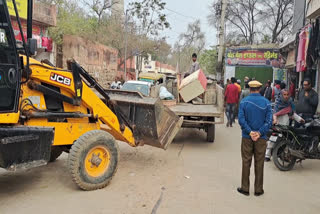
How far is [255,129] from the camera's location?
4.71 m

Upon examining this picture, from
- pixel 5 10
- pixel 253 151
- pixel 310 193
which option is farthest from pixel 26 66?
pixel 310 193

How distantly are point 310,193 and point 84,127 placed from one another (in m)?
3.76

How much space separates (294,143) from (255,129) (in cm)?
202

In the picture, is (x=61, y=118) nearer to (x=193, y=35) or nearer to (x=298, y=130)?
(x=298, y=130)

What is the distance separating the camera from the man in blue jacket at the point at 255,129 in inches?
185

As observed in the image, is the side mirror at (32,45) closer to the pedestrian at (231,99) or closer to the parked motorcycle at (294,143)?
the parked motorcycle at (294,143)

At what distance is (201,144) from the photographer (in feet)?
28.1

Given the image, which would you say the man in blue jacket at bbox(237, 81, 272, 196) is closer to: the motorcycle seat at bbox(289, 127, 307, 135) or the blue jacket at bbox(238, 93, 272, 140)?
the blue jacket at bbox(238, 93, 272, 140)

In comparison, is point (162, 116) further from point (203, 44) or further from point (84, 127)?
point (203, 44)

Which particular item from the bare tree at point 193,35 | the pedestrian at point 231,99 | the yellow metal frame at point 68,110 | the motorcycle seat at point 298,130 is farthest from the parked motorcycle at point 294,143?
the bare tree at point 193,35

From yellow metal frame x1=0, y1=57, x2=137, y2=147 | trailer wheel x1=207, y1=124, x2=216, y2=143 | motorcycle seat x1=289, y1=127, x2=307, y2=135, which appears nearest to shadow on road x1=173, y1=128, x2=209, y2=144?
trailer wheel x1=207, y1=124, x2=216, y2=143

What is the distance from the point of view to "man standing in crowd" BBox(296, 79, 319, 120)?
689 cm

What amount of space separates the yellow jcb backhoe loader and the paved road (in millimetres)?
416

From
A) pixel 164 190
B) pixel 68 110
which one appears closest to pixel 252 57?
pixel 164 190
